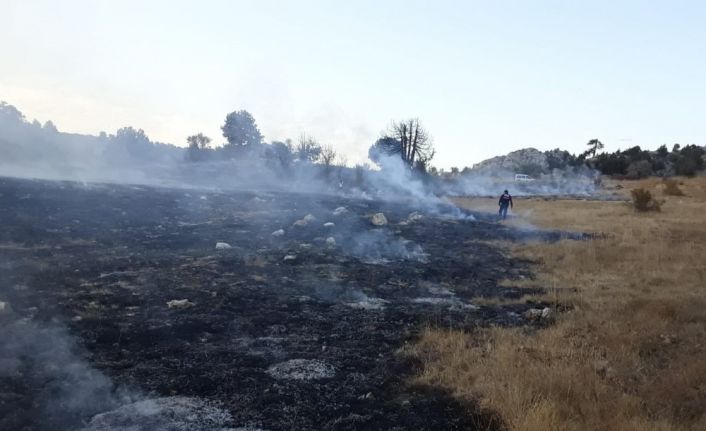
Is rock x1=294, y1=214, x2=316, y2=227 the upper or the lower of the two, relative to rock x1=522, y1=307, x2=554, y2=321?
upper

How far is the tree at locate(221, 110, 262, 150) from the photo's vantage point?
49.2 meters

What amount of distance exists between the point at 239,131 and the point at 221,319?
1743 inches

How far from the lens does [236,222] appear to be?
59.0 feet

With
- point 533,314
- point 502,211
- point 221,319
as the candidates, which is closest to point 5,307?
point 221,319

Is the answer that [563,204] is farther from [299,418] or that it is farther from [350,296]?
[299,418]

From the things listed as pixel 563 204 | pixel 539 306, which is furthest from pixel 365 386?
pixel 563 204

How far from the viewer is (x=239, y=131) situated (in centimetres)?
4947

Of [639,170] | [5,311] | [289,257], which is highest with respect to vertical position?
[639,170]

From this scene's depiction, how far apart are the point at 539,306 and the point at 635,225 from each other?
529 inches

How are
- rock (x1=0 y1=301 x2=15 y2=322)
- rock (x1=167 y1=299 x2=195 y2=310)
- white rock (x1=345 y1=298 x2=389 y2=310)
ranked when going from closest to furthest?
rock (x1=0 y1=301 x2=15 y2=322)
rock (x1=167 y1=299 x2=195 y2=310)
white rock (x1=345 y1=298 x2=389 y2=310)

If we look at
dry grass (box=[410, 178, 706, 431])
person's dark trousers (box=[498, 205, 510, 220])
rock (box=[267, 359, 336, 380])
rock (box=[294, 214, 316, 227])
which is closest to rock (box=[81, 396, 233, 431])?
rock (box=[267, 359, 336, 380])

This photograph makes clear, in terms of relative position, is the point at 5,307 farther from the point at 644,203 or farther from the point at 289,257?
the point at 644,203

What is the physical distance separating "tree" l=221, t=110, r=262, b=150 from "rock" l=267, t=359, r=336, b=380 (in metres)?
44.7

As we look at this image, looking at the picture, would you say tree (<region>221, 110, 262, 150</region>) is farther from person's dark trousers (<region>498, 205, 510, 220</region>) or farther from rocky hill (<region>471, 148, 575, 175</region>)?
rocky hill (<region>471, 148, 575, 175</region>)
